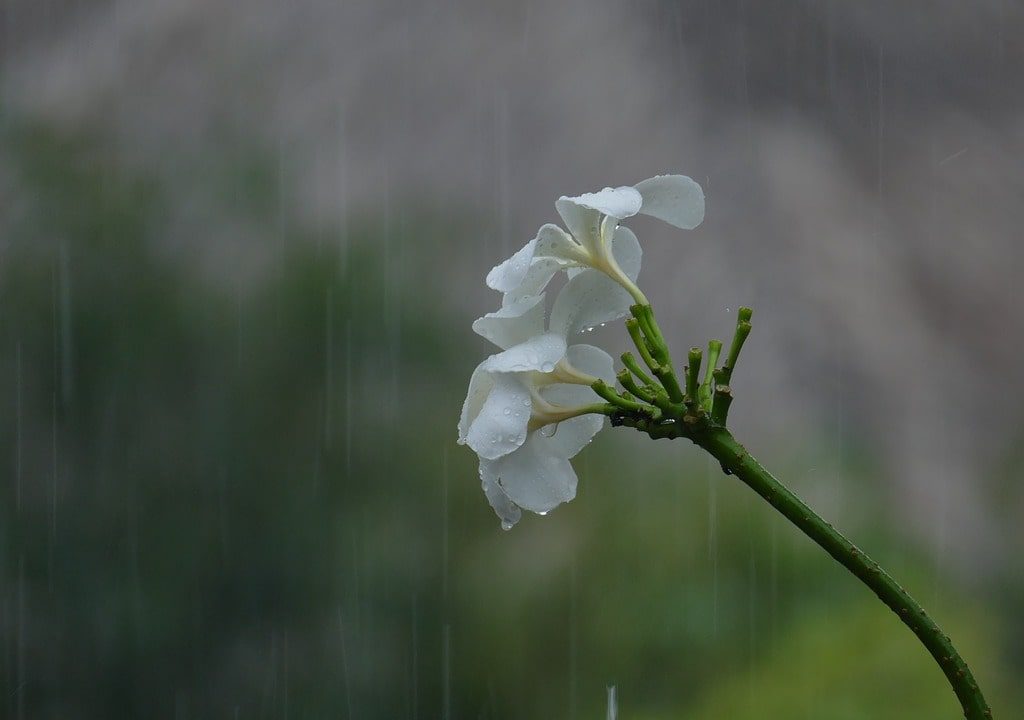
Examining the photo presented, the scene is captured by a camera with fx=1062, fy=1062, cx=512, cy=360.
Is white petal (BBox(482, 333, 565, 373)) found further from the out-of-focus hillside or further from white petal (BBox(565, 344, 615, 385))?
the out-of-focus hillside

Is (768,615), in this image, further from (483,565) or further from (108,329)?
(108,329)

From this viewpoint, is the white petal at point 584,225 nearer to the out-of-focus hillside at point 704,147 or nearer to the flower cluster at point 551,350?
the flower cluster at point 551,350

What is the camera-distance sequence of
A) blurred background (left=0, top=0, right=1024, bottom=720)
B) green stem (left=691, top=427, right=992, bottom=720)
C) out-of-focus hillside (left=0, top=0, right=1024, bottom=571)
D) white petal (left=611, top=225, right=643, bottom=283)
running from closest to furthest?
green stem (left=691, top=427, right=992, bottom=720), white petal (left=611, top=225, right=643, bottom=283), blurred background (left=0, top=0, right=1024, bottom=720), out-of-focus hillside (left=0, top=0, right=1024, bottom=571)

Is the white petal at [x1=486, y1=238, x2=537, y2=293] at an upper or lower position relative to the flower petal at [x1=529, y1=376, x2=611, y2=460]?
upper

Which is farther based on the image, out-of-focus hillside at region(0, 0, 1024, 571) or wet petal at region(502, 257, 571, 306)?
out-of-focus hillside at region(0, 0, 1024, 571)

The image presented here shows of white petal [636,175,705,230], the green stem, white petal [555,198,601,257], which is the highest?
white petal [636,175,705,230]

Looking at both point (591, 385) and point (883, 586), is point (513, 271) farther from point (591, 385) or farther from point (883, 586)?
point (883, 586)

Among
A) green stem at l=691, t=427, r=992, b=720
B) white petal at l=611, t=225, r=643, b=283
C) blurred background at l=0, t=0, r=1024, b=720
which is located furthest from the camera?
blurred background at l=0, t=0, r=1024, b=720

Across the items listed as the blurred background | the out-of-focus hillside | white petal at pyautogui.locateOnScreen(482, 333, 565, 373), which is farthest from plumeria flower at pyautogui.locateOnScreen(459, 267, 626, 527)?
the out-of-focus hillside
